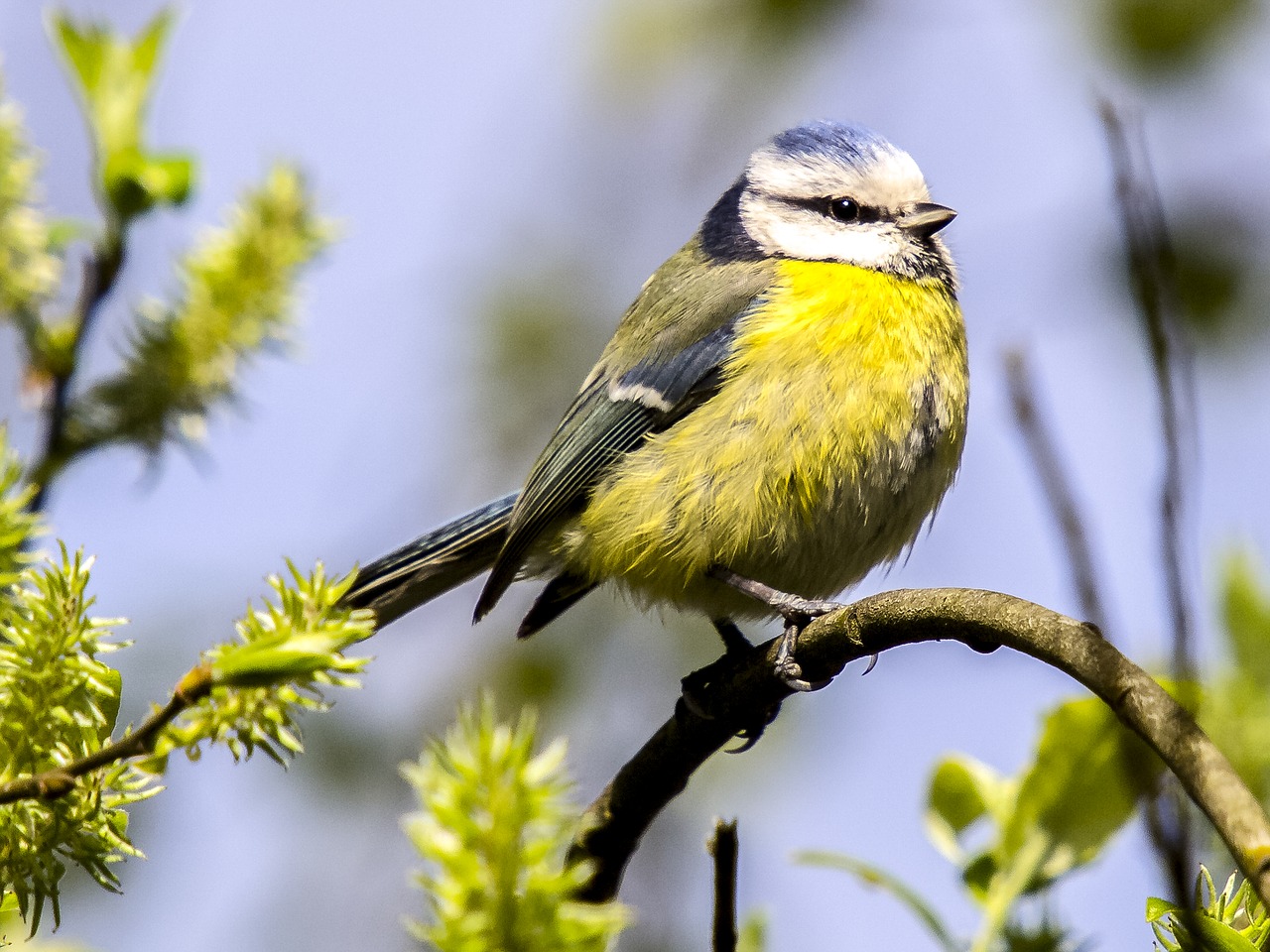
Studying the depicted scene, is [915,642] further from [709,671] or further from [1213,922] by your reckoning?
[709,671]

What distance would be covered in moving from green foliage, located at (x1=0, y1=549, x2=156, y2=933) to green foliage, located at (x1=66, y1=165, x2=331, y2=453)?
24.3 inches

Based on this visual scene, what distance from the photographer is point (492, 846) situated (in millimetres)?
704

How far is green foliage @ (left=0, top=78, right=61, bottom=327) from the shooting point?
154 centimetres

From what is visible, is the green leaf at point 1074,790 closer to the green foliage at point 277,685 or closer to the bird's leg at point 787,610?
the bird's leg at point 787,610

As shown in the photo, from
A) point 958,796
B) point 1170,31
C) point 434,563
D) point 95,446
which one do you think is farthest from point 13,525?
point 1170,31

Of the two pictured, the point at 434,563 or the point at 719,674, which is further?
the point at 434,563

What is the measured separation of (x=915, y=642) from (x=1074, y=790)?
0.71 ft

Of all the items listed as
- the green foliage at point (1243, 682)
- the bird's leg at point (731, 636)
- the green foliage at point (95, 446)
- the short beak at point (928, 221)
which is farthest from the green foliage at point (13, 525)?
the short beak at point (928, 221)

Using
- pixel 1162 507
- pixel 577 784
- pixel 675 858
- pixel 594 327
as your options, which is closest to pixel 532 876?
pixel 577 784

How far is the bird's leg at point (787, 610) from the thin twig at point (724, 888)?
0.56m

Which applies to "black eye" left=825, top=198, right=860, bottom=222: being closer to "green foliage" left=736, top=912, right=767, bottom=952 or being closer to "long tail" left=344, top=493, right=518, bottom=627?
"long tail" left=344, top=493, right=518, bottom=627

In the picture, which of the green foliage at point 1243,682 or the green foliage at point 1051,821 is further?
the green foliage at point 1243,682

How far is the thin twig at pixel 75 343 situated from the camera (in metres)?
1.45

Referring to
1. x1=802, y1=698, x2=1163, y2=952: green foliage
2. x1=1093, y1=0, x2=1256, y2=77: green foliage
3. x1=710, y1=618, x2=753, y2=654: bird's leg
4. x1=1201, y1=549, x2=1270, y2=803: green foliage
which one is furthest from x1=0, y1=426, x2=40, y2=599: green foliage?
x1=1093, y1=0, x2=1256, y2=77: green foliage
